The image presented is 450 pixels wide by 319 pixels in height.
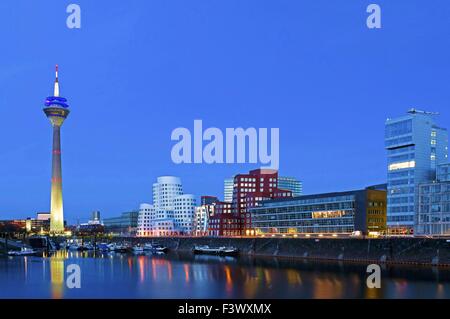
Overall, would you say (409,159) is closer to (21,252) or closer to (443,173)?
(443,173)

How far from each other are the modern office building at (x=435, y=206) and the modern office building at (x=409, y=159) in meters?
2.34

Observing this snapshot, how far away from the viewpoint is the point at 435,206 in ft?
391

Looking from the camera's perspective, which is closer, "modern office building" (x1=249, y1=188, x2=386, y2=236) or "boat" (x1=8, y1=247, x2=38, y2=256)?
"modern office building" (x1=249, y1=188, x2=386, y2=236)

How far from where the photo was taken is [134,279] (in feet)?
256

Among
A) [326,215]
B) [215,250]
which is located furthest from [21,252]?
[326,215]

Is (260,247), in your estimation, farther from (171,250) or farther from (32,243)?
(32,243)

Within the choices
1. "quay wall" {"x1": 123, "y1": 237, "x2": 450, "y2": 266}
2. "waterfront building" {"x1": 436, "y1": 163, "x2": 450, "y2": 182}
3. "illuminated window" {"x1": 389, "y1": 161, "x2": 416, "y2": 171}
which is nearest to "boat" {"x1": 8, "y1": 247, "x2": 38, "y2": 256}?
"quay wall" {"x1": 123, "y1": 237, "x2": 450, "y2": 266}

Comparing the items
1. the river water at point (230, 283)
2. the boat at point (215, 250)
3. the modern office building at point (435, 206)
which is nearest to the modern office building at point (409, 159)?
the modern office building at point (435, 206)

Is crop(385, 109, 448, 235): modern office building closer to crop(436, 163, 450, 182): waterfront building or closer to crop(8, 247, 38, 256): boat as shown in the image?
crop(436, 163, 450, 182): waterfront building

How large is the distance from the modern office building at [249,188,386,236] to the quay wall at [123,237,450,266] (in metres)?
13.8

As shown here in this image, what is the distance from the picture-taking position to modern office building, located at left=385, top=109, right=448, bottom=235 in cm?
12579

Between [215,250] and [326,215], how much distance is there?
32567 millimetres

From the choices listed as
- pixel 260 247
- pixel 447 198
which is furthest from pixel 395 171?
pixel 260 247

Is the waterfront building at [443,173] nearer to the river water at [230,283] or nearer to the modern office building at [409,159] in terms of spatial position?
the modern office building at [409,159]
